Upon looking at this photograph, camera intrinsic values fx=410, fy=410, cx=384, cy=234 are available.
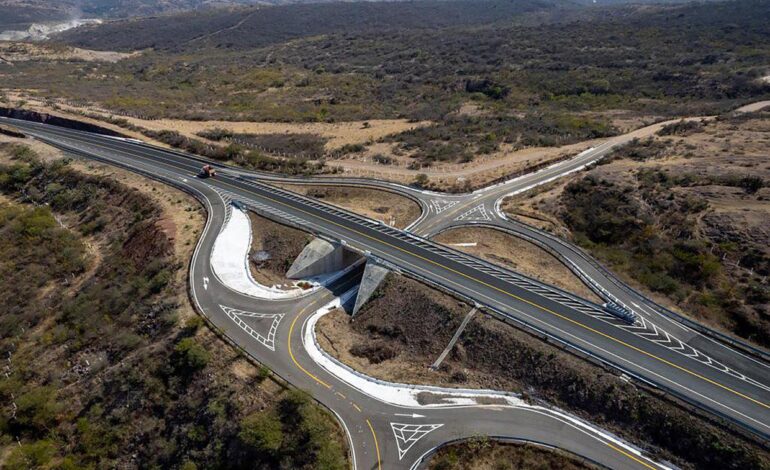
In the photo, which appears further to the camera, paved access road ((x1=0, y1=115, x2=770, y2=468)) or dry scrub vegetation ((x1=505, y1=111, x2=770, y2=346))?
dry scrub vegetation ((x1=505, y1=111, x2=770, y2=346))

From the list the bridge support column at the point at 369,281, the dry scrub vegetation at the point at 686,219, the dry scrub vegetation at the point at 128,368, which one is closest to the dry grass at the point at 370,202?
the bridge support column at the point at 369,281

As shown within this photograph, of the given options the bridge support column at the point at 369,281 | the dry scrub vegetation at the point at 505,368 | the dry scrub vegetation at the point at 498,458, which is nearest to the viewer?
the dry scrub vegetation at the point at 498,458

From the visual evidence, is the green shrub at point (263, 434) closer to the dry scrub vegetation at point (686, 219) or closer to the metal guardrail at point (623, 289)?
the metal guardrail at point (623, 289)

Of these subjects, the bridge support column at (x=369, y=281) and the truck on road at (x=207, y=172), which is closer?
the bridge support column at (x=369, y=281)

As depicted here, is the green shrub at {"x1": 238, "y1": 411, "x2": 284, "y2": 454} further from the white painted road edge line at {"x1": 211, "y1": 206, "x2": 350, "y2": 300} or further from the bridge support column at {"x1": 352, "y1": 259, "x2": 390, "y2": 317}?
the white painted road edge line at {"x1": 211, "y1": 206, "x2": 350, "y2": 300}

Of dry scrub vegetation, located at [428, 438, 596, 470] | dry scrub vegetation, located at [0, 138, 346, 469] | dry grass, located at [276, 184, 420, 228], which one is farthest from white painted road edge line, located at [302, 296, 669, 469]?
dry grass, located at [276, 184, 420, 228]

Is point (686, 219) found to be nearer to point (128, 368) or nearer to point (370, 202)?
point (370, 202)

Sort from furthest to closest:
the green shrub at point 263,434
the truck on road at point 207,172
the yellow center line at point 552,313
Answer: the truck on road at point 207,172 < the yellow center line at point 552,313 < the green shrub at point 263,434

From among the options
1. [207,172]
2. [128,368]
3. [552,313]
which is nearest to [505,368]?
[552,313]
